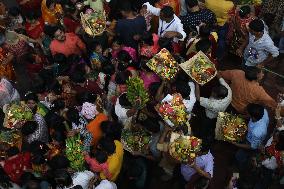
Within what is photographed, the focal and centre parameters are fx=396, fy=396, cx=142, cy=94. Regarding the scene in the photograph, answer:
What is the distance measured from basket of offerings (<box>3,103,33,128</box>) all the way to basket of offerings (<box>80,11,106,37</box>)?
2.06 meters

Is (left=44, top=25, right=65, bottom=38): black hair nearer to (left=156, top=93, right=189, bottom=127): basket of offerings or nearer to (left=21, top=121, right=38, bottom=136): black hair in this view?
(left=21, top=121, right=38, bottom=136): black hair

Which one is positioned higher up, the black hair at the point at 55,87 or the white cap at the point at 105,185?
the black hair at the point at 55,87

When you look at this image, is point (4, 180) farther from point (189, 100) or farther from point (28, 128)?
point (189, 100)

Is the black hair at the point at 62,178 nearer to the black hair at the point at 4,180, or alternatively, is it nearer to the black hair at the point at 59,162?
the black hair at the point at 59,162

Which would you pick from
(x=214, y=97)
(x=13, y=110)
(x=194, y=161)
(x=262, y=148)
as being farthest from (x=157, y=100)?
(x=13, y=110)

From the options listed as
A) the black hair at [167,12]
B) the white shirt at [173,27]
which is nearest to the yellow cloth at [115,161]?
the white shirt at [173,27]

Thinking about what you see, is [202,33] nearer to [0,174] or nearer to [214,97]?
[214,97]

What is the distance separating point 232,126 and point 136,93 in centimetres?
171

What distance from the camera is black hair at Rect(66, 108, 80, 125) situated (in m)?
6.34

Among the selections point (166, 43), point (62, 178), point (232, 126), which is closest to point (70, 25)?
point (166, 43)

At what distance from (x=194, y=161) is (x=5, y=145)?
304cm

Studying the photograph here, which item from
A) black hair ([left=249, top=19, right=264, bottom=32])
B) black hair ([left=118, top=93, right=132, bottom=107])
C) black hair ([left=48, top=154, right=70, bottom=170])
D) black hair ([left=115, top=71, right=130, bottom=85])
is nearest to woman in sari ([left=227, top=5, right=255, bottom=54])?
black hair ([left=249, top=19, right=264, bottom=32])

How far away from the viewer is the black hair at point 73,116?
6.34 m

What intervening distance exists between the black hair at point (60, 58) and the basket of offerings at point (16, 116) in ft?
4.42
